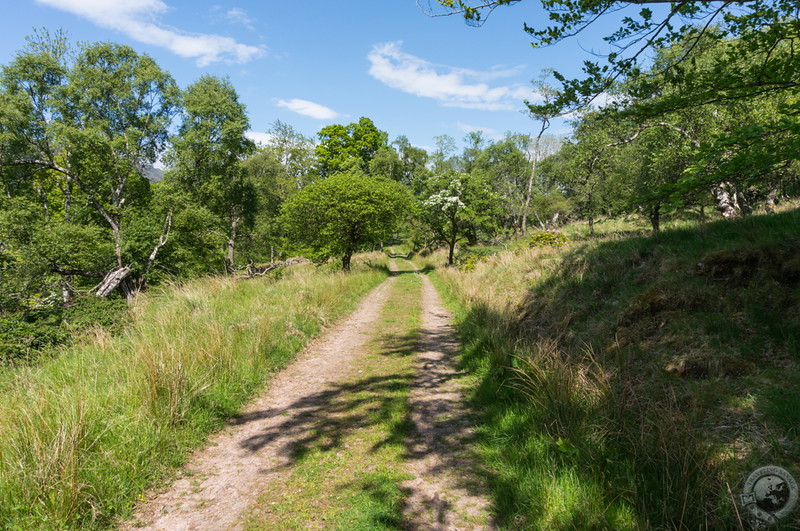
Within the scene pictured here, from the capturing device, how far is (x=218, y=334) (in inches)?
242

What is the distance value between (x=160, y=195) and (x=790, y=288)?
28.6 m

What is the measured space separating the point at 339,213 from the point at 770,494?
19528mm

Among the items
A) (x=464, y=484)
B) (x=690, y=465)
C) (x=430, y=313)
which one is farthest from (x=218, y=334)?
(x=430, y=313)

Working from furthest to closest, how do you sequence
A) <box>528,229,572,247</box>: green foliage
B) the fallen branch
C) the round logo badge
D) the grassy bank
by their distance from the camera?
the fallen branch → <box>528,229,572,247</box>: green foliage → the grassy bank → the round logo badge

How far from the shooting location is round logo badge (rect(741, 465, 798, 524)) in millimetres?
2361

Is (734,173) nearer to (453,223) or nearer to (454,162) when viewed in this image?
(453,223)

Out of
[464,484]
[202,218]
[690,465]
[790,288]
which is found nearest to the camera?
[690,465]

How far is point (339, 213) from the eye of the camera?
2039cm

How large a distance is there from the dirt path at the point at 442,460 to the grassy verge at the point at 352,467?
17 centimetres

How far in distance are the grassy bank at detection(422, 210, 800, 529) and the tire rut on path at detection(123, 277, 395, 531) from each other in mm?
2444

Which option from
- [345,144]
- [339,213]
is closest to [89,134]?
[339,213]

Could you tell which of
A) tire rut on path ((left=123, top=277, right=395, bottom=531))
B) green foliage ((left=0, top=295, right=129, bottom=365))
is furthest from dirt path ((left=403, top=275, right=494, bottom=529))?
green foliage ((left=0, top=295, right=129, bottom=365))

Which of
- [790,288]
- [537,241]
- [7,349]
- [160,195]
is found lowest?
[7,349]

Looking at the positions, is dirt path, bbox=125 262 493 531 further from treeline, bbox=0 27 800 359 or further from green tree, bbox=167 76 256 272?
green tree, bbox=167 76 256 272
